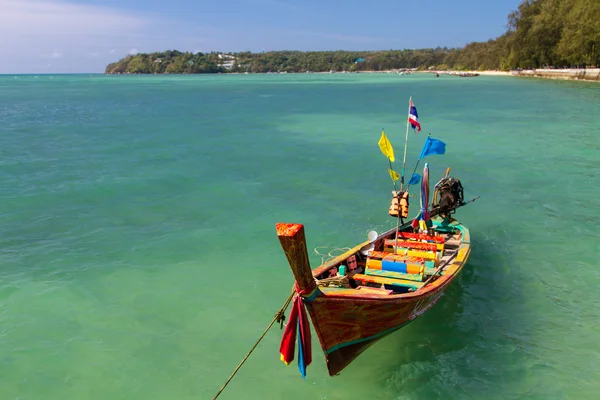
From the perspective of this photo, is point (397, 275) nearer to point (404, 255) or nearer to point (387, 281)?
point (387, 281)

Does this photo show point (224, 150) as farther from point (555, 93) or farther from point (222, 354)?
point (555, 93)

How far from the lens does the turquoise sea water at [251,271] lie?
932cm

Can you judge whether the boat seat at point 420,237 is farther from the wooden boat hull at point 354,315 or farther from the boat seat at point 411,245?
the wooden boat hull at point 354,315

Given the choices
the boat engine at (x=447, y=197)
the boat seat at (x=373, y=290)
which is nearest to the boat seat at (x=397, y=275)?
the boat seat at (x=373, y=290)

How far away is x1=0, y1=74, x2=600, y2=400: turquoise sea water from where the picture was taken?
932cm

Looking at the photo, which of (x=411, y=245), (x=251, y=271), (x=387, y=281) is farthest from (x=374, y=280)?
(x=251, y=271)

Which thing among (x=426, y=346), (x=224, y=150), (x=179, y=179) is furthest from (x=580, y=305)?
(x=224, y=150)

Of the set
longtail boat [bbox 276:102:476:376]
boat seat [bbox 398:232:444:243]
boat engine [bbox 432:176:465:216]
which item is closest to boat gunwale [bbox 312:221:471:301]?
longtail boat [bbox 276:102:476:376]

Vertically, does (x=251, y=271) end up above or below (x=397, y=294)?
below

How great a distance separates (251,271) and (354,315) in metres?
6.23

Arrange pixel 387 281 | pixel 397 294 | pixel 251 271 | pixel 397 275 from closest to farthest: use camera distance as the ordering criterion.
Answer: pixel 397 294
pixel 387 281
pixel 397 275
pixel 251 271

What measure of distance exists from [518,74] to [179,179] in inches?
4840

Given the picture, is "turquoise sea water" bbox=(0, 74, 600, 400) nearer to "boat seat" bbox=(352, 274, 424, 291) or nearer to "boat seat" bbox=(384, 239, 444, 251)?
"boat seat" bbox=(352, 274, 424, 291)

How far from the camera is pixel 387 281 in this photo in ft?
32.7
